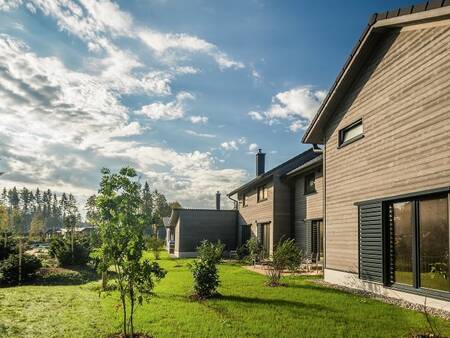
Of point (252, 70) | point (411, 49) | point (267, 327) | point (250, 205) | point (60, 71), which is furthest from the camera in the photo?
point (250, 205)

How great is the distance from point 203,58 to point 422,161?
22.0ft

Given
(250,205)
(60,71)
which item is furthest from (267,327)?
(250,205)

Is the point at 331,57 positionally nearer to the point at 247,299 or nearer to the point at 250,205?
the point at 247,299

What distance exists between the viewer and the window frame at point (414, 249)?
26.8ft

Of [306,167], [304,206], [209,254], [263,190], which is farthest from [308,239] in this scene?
[209,254]

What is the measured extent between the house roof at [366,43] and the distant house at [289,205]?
2.95 metres

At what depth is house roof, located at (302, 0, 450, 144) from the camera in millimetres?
8508

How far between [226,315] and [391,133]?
601 centimetres

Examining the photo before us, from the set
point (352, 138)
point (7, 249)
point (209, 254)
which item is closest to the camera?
point (209, 254)

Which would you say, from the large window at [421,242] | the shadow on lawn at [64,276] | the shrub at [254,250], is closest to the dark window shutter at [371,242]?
the large window at [421,242]

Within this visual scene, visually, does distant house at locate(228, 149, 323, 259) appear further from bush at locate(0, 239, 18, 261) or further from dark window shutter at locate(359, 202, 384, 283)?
bush at locate(0, 239, 18, 261)

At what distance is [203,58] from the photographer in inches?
465

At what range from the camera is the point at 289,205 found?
2144cm

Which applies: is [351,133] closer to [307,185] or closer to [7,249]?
[307,185]
